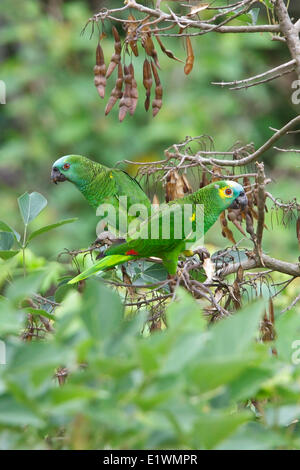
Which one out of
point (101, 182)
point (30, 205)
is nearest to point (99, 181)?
point (101, 182)

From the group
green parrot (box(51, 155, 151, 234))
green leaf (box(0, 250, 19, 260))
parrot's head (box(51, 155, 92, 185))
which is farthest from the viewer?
parrot's head (box(51, 155, 92, 185))

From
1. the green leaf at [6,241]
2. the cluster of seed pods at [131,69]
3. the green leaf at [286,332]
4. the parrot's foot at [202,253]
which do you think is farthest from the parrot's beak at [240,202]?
the green leaf at [286,332]

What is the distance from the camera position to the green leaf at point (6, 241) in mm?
993

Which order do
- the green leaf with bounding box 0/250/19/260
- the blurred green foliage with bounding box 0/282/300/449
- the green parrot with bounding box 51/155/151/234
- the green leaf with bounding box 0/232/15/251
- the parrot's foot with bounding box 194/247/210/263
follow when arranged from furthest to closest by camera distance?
the green parrot with bounding box 51/155/151/234 → the parrot's foot with bounding box 194/247/210/263 → the green leaf with bounding box 0/232/15/251 → the green leaf with bounding box 0/250/19/260 → the blurred green foliage with bounding box 0/282/300/449

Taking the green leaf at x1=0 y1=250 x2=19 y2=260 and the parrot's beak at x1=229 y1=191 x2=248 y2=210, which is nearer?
the green leaf at x1=0 y1=250 x2=19 y2=260

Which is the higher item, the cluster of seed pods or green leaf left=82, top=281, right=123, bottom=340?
the cluster of seed pods

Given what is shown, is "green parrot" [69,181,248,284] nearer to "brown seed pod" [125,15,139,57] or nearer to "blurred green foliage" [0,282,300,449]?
"brown seed pod" [125,15,139,57]

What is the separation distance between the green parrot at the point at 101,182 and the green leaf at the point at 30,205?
1.44 feet

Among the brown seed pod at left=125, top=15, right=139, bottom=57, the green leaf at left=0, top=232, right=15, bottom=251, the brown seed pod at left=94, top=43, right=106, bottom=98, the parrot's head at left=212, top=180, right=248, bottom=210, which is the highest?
the brown seed pod at left=94, top=43, right=106, bottom=98

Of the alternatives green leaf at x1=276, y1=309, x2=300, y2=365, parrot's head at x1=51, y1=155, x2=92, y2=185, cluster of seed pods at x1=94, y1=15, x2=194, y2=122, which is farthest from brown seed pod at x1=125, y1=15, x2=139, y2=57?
green leaf at x1=276, y1=309, x2=300, y2=365

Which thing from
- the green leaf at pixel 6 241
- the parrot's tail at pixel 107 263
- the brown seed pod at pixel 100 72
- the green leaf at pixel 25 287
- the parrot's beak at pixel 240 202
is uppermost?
the brown seed pod at pixel 100 72

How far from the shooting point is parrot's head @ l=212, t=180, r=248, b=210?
48.5 inches

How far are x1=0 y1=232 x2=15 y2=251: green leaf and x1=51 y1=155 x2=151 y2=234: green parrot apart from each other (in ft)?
1.65

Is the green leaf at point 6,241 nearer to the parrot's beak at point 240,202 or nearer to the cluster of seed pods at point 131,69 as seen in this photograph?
the cluster of seed pods at point 131,69
